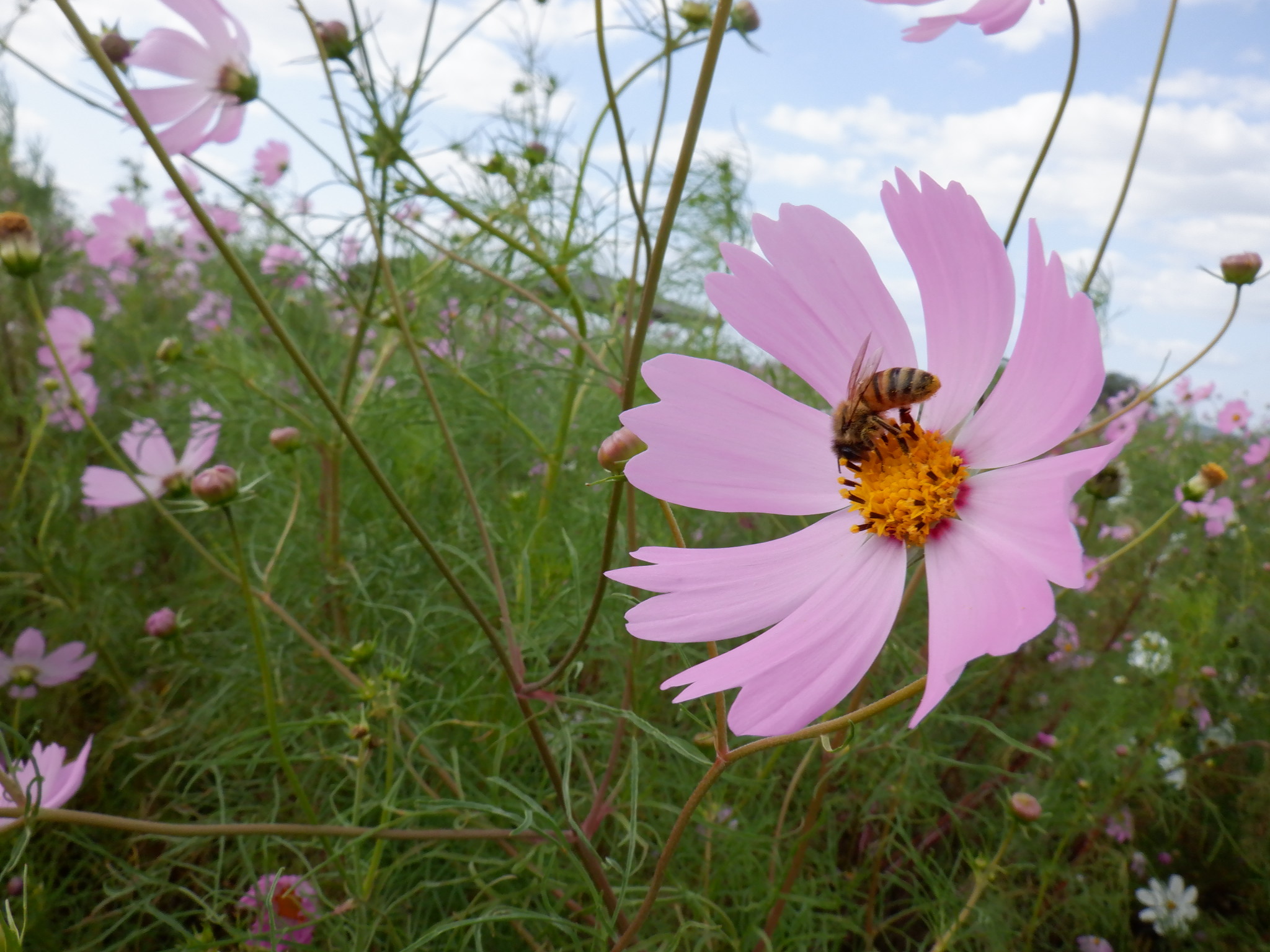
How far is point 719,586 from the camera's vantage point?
375mm

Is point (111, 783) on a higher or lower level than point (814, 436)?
lower

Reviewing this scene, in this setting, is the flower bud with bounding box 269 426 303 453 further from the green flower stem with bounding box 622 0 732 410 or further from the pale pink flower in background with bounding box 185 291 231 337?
the pale pink flower in background with bounding box 185 291 231 337

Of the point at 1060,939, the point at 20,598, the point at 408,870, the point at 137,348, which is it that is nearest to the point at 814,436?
the point at 408,870

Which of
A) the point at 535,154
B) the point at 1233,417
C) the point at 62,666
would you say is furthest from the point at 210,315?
the point at 1233,417

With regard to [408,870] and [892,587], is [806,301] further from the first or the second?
[408,870]

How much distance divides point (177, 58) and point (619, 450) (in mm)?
635

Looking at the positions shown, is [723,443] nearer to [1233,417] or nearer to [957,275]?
[957,275]

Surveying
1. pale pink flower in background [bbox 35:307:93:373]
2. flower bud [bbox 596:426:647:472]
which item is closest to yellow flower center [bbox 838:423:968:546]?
flower bud [bbox 596:426:647:472]

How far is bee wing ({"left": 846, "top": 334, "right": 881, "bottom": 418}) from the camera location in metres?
0.44

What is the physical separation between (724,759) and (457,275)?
105 cm

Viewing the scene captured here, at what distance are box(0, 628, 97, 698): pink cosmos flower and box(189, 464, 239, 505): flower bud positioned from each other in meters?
0.61

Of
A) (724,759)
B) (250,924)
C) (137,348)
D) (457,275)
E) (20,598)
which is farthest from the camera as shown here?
(137,348)

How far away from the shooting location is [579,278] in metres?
1.38

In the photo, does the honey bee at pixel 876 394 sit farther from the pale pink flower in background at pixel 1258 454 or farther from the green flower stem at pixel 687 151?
the pale pink flower in background at pixel 1258 454
